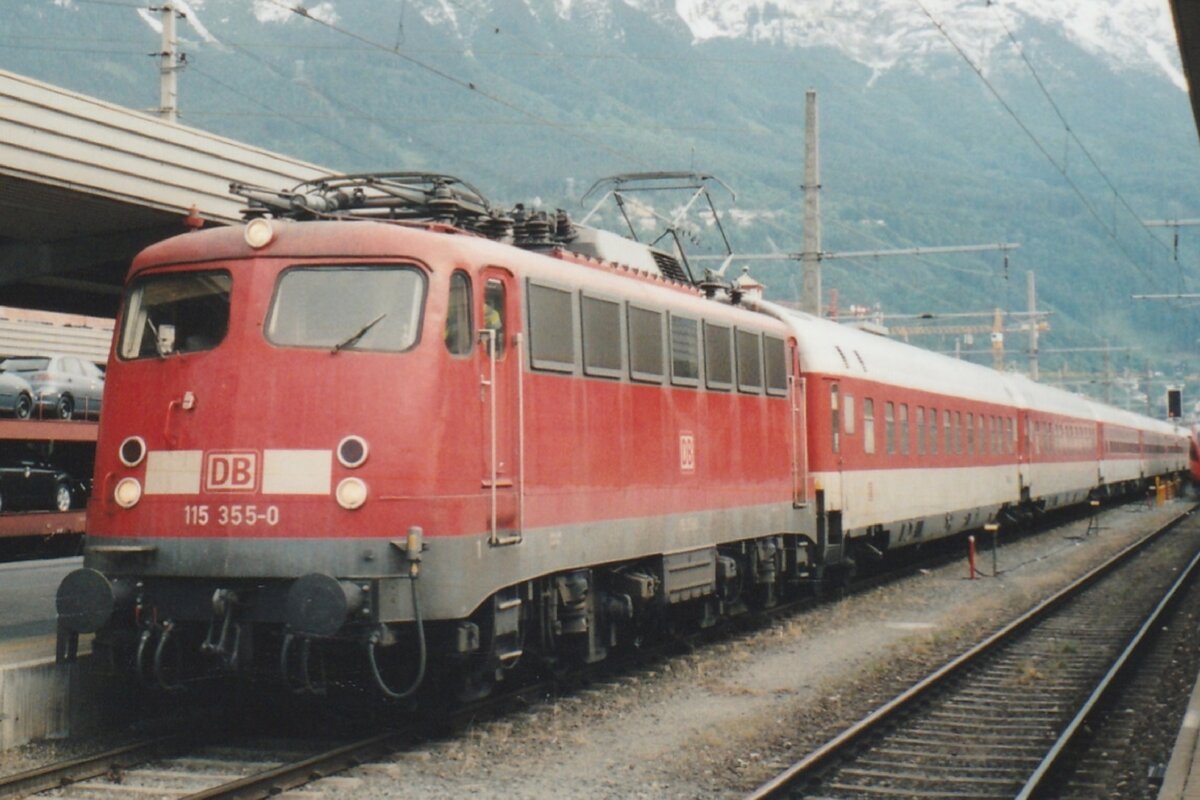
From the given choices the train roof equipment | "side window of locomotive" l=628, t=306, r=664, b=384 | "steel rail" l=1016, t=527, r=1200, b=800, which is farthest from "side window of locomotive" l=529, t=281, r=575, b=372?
"steel rail" l=1016, t=527, r=1200, b=800

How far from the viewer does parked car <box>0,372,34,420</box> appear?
2302 cm

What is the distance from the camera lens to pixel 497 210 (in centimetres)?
1171

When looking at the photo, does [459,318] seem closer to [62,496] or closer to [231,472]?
[231,472]

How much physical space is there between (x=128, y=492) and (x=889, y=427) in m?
13.9

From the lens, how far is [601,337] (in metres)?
11.9

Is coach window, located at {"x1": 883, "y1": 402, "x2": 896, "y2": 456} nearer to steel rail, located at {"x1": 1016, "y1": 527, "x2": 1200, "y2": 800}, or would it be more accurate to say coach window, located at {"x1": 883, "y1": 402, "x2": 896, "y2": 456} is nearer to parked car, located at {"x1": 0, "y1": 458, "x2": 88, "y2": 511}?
steel rail, located at {"x1": 1016, "y1": 527, "x2": 1200, "y2": 800}

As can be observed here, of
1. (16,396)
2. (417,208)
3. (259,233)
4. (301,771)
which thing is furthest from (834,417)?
(16,396)

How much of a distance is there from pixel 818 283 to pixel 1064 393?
16.7 meters

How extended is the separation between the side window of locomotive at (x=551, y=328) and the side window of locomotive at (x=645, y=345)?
1.06 m

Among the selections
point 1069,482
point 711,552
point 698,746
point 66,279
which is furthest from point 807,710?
point 1069,482

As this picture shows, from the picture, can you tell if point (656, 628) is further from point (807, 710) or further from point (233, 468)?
point (233, 468)

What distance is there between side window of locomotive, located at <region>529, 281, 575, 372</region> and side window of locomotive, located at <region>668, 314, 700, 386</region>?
77.1 inches

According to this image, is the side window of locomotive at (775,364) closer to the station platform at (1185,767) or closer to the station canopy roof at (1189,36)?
the station canopy roof at (1189,36)

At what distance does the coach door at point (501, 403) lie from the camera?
10.2 meters
